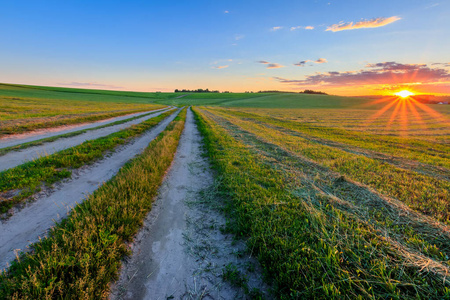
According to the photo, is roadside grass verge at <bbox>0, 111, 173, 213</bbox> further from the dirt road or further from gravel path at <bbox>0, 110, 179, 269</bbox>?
the dirt road

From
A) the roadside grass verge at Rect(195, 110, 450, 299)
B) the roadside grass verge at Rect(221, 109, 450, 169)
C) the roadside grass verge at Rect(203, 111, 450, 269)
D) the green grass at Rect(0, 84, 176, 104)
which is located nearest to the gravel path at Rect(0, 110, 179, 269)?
the roadside grass verge at Rect(195, 110, 450, 299)

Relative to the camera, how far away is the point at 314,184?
597cm

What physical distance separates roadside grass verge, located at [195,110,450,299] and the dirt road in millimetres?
474

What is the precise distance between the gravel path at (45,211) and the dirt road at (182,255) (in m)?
1.97

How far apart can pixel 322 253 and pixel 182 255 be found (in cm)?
257

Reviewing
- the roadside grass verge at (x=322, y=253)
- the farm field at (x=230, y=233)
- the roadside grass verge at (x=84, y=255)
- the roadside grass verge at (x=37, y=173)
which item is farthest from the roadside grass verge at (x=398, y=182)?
the roadside grass verge at (x=37, y=173)

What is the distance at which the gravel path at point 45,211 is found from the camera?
3.66 metres

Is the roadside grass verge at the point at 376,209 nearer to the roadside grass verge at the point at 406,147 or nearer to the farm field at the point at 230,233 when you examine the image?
the farm field at the point at 230,233

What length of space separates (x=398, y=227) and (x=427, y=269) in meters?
1.32

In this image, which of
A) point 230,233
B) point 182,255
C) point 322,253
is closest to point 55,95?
point 182,255

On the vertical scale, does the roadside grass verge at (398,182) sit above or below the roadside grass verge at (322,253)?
above

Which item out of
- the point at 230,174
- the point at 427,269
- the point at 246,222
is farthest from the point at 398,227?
the point at 230,174

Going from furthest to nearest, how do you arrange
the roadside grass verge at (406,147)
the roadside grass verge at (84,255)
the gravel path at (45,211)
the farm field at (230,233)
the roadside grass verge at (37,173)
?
the roadside grass verge at (406,147) < the roadside grass verge at (37,173) < the gravel path at (45,211) < the farm field at (230,233) < the roadside grass verge at (84,255)

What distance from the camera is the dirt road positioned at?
2.84 m
